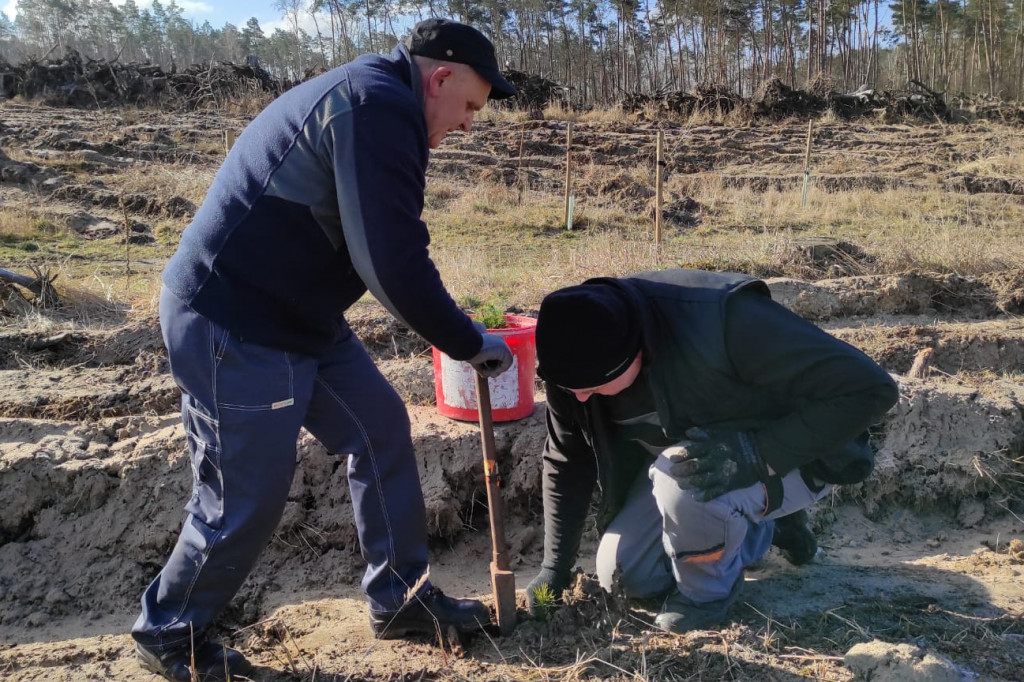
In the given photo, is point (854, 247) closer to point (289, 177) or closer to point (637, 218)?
point (637, 218)

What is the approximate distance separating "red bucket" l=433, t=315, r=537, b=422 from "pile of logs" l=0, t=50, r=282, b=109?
748 inches

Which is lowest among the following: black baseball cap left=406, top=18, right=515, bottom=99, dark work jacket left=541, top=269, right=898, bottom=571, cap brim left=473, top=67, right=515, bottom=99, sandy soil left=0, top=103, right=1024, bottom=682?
sandy soil left=0, top=103, right=1024, bottom=682

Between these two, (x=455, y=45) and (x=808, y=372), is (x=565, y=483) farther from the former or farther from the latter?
(x=455, y=45)

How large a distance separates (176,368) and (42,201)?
11.3 meters

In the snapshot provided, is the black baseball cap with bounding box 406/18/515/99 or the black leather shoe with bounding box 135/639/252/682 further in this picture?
the black leather shoe with bounding box 135/639/252/682

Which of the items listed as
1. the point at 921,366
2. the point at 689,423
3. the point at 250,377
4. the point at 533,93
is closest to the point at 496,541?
the point at 689,423

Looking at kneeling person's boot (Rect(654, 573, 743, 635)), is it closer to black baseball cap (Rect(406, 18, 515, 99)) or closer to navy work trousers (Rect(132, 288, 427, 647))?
navy work trousers (Rect(132, 288, 427, 647))

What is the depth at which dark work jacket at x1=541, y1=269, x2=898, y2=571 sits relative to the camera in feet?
7.06

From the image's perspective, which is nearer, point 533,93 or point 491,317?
point 491,317

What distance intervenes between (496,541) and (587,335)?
88 centimetres

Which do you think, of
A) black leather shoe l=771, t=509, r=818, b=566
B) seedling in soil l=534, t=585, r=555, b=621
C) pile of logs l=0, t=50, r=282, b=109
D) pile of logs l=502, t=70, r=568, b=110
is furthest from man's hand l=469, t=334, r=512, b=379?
pile of logs l=502, t=70, r=568, b=110

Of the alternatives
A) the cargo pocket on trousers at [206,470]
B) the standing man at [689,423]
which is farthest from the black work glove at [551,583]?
the cargo pocket on trousers at [206,470]

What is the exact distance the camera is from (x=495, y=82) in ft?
6.95

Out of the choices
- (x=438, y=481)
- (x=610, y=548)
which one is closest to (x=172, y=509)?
(x=438, y=481)
